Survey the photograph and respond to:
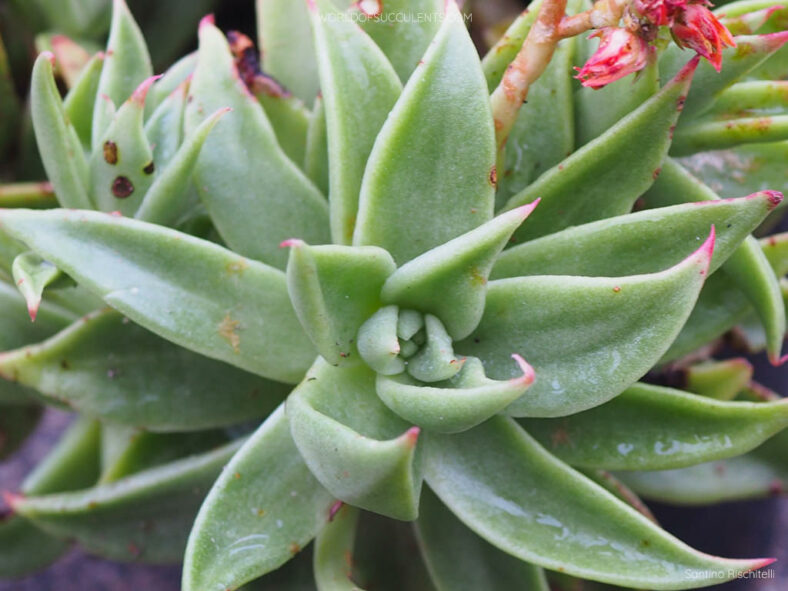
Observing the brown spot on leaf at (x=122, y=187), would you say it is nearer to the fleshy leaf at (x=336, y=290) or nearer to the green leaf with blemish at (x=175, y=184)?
the green leaf with blemish at (x=175, y=184)

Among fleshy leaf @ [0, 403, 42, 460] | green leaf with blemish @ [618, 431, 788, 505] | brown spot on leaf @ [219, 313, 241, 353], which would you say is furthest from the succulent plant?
fleshy leaf @ [0, 403, 42, 460]

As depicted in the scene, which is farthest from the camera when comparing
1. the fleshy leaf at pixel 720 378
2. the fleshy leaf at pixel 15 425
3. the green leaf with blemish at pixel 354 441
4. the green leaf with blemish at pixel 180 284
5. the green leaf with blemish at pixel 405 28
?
the fleshy leaf at pixel 15 425

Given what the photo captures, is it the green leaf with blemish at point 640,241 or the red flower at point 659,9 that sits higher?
the red flower at point 659,9

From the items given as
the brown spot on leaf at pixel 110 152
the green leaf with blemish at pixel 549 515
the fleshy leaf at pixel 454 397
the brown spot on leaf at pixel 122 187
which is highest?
the brown spot on leaf at pixel 110 152

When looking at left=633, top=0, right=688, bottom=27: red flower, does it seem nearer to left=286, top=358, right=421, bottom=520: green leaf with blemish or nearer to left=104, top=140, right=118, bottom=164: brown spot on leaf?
left=286, top=358, right=421, bottom=520: green leaf with blemish

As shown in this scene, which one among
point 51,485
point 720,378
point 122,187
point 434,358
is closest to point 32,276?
point 122,187

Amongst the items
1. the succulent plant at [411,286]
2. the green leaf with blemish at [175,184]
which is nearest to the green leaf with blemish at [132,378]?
the succulent plant at [411,286]

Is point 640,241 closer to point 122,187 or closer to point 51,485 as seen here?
point 122,187
